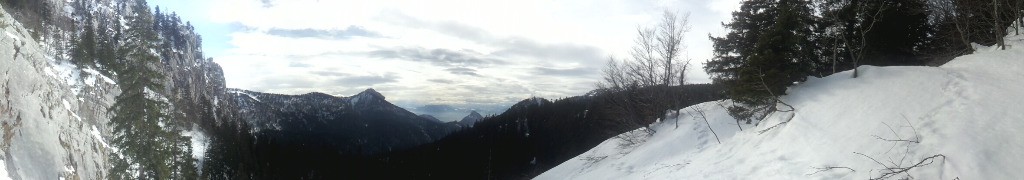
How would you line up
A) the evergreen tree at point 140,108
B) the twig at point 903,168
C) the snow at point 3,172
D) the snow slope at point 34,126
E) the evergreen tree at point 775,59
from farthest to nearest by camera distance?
1. the evergreen tree at point 140,108
2. the evergreen tree at point 775,59
3. the snow slope at point 34,126
4. the snow at point 3,172
5. the twig at point 903,168

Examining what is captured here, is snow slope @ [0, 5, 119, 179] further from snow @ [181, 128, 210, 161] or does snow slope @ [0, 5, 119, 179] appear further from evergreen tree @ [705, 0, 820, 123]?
snow @ [181, 128, 210, 161]

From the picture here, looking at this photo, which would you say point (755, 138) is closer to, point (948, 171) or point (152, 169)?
point (948, 171)

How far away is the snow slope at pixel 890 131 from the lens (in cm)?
802

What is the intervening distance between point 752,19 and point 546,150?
8276 centimetres

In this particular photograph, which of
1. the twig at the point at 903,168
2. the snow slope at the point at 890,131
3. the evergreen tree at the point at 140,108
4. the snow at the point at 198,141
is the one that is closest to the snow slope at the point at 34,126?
the evergreen tree at the point at 140,108

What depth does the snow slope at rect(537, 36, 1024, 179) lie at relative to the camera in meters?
8.02

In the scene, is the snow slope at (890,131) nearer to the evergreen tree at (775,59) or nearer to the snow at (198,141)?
the evergreen tree at (775,59)

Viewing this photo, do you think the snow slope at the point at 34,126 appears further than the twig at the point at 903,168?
Yes

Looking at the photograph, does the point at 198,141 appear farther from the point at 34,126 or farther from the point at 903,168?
the point at 903,168

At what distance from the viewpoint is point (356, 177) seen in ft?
382

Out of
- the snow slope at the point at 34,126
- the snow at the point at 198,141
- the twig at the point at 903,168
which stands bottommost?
the snow at the point at 198,141

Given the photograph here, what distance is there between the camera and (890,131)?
9.87 m

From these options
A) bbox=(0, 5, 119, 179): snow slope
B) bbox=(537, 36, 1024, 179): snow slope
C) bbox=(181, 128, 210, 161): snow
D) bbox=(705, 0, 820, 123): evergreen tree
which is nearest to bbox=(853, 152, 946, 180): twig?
bbox=(537, 36, 1024, 179): snow slope

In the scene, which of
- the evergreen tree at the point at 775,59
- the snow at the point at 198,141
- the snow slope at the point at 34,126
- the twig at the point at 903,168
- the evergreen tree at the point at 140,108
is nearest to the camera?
the twig at the point at 903,168
